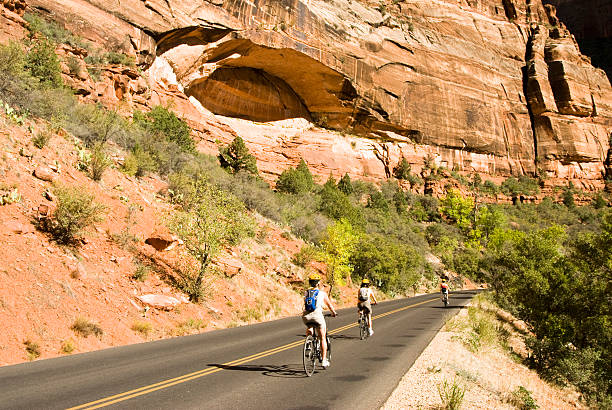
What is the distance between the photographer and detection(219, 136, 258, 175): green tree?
42250mm

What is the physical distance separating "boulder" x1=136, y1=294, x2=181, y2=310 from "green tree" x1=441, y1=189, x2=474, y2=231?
197 feet

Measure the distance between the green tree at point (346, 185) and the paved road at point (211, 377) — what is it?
4406cm

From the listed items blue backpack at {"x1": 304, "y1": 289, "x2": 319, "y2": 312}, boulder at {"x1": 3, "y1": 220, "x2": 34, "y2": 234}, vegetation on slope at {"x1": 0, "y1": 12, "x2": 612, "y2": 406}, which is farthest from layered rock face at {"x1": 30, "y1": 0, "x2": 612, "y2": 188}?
blue backpack at {"x1": 304, "y1": 289, "x2": 319, "y2": 312}

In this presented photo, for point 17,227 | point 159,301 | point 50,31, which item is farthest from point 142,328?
point 50,31

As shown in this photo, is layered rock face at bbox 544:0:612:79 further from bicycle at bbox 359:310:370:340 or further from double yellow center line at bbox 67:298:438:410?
double yellow center line at bbox 67:298:438:410

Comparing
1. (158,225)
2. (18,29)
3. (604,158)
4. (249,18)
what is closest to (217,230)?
(158,225)

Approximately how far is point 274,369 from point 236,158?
37.4 m

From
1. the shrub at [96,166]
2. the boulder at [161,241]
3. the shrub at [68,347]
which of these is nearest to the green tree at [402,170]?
the boulder at [161,241]

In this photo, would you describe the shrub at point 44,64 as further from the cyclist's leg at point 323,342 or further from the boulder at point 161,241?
the cyclist's leg at point 323,342

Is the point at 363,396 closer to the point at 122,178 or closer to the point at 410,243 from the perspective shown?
the point at 122,178

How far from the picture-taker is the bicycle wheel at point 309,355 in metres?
6.55

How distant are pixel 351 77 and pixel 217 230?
4715 cm

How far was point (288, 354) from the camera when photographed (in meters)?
8.50

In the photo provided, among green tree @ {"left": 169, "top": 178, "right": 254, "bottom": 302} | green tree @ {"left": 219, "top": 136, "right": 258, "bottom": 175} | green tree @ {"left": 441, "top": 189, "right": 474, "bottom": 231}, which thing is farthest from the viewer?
green tree @ {"left": 441, "top": 189, "right": 474, "bottom": 231}
